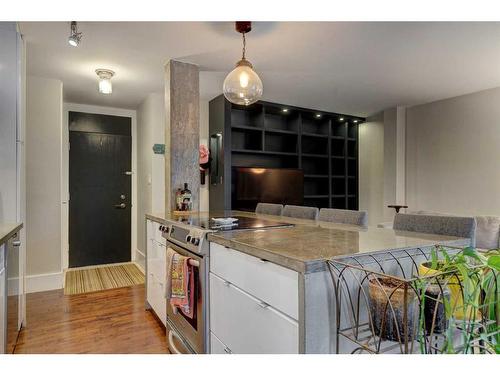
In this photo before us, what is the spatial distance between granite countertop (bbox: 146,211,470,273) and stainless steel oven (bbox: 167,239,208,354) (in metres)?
0.20

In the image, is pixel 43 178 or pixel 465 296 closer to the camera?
pixel 465 296

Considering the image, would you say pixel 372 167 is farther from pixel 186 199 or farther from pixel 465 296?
pixel 465 296

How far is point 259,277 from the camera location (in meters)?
1.25

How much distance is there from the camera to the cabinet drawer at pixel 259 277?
107cm

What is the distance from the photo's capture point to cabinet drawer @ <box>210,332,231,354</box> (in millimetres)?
1512

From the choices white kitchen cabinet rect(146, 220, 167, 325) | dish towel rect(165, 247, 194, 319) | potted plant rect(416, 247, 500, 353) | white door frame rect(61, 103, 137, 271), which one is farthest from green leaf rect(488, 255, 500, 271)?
white door frame rect(61, 103, 137, 271)

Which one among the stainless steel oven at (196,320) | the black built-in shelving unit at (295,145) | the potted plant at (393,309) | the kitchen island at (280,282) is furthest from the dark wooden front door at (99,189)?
the potted plant at (393,309)

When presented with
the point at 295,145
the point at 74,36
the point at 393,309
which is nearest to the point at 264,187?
the point at 295,145

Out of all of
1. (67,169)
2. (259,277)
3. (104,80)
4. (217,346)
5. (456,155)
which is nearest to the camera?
(259,277)

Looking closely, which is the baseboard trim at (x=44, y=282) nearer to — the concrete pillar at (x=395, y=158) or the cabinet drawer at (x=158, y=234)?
the cabinet drawer at (x=158, y=234)

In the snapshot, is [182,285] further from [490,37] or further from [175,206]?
[490,37]

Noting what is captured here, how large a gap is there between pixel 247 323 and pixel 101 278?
124 inches

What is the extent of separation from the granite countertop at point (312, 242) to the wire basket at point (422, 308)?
8 cm
